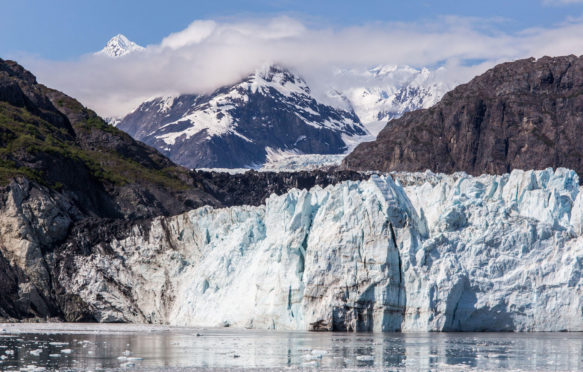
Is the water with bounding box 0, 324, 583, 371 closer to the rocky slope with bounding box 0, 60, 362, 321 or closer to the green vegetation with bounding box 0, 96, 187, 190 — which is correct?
the rocky slope with bounding box 0, 60, 362, 321

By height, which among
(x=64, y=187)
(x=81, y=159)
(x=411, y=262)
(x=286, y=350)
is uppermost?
(x=81, y=159)

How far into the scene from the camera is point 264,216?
260 ft

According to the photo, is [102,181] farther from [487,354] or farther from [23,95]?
[487,354]

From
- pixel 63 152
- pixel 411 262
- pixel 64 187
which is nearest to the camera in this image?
pixel 411 262

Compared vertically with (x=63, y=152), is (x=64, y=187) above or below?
below

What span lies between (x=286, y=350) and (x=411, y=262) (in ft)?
47.9

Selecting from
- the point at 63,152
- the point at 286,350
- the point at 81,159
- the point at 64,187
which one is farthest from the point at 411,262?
the point at 81,159

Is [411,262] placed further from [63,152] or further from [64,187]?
[63,152]

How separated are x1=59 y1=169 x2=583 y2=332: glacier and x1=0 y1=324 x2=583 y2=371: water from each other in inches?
68.7

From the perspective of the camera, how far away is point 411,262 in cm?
6331

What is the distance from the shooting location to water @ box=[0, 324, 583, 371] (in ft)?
147

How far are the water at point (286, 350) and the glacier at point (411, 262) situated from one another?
1.75m

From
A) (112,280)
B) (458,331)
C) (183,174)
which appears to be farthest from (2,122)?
(458,331)

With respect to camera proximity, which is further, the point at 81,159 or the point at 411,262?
the point at 81,159
